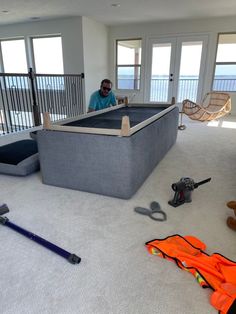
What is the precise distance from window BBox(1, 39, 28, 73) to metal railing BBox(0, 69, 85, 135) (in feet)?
7.94

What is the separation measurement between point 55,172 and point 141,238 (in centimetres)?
112

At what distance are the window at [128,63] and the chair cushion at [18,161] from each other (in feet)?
17.5

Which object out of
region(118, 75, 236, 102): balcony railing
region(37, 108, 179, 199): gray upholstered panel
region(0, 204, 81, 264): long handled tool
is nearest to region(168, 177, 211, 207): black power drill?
region(37, 108, 179, 199): gray upholstered panel

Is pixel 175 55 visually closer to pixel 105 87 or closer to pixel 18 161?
pixel 105 87

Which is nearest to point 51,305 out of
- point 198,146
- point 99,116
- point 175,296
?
point 175,296

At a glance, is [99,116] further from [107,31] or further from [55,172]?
[107,31]

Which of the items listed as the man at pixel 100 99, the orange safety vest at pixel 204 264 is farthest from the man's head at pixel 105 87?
the orange safety vest at pixel 204 264

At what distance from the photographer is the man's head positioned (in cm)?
343

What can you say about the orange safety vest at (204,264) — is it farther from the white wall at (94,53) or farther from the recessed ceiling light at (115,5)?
the white wall at (94,53)

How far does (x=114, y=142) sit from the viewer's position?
1927 millimetres

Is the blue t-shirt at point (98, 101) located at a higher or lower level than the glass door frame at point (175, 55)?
lower

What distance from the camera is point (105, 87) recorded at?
346cm

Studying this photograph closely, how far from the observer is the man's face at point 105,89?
344 centimetres

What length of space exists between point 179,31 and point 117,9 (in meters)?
2.11
